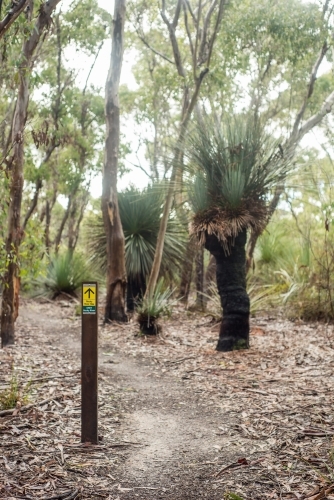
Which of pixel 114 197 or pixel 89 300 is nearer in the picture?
pixel 89 300

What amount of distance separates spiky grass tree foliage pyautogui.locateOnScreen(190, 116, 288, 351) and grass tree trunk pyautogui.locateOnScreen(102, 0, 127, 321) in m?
3.72

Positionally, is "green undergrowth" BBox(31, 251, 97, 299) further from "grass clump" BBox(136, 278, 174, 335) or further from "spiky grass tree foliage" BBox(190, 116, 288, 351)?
"spiky grass tree foliage" BBox(190, 116, 288, 351)

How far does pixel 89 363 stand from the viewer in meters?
5.11

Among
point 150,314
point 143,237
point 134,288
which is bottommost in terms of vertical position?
point 150,314

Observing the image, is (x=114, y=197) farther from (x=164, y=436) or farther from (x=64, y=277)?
(x=164, y=436)

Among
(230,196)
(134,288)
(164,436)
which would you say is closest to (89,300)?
(164,436)

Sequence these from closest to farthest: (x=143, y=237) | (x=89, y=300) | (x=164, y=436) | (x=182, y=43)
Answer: (x=89, y=300)
(x=164, y=436)
(x=143, y=237)
(x=182, y=43)

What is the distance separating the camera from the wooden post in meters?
5.06

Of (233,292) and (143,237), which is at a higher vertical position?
(143,237)

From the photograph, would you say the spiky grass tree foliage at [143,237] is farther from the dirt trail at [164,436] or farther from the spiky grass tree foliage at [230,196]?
the dirt trail at [164,436]

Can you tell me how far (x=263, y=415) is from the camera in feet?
19.4

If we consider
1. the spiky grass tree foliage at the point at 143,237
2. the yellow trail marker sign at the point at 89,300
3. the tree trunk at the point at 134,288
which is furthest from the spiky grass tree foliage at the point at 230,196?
the tree trunk at the point at 134,288

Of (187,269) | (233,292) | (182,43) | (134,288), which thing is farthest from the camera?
(182,43)

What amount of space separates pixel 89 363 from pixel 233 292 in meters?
4.39
